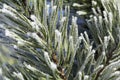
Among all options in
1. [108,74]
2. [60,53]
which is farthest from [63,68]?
[108,74]

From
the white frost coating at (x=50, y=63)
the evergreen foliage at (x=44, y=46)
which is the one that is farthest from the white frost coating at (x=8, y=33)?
the white frost coating at (x=50, y=63)

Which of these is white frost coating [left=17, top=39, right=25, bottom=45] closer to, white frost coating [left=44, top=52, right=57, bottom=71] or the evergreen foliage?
the evergreen foliage

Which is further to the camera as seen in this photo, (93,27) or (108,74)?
(93,27)

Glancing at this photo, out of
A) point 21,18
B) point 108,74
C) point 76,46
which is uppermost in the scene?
point 21,18

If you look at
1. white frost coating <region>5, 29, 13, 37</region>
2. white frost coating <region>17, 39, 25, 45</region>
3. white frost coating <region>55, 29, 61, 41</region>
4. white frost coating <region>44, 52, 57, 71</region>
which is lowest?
white frost coating <region>44, 52, 57, 71</region>

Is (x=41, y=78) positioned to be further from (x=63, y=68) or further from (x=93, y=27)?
(x=93, y=27)

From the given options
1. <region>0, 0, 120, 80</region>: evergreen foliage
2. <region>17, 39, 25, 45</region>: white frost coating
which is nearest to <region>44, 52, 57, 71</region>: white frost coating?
<region>0, 0, 120, 80</region>: evergreen foliage

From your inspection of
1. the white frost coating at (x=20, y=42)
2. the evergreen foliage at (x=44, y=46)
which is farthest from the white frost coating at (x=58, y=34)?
the white frost coating at (x=20, y=42)

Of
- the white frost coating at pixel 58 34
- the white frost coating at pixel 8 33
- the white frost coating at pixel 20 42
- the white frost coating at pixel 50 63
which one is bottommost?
the white frost coating at pixel 50 63

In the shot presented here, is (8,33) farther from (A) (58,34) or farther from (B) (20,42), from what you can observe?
(A) (58,34)

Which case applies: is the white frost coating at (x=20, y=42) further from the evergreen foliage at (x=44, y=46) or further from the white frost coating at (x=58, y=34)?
the white frost coating at (x=58, y=34)

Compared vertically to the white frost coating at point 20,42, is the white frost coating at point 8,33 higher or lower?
higher

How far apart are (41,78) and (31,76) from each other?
0.04m

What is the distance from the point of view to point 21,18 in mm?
1169
